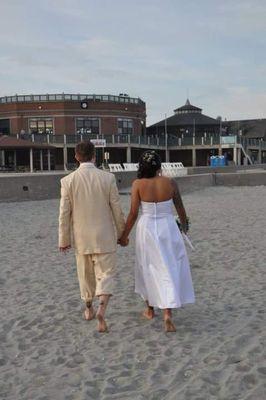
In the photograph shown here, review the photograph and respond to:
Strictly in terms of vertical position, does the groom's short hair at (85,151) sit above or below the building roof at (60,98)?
below

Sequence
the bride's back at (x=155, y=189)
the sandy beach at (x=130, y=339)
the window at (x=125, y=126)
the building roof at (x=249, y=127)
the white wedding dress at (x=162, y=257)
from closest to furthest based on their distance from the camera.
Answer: the sandy beach at (x=130, y=339)
the white wedding dress at (x=162, y=257)
the bride's back at (x=155, y=189)
the window at (x=125, y=126)
the building roof at (x=249, y=127)

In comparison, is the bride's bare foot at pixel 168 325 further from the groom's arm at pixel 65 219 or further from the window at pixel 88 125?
the window at pixel 88 125

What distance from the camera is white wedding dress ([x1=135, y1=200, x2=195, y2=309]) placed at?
17.1 feet

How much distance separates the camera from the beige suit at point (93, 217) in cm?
538

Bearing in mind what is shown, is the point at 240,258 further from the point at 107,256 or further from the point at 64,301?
the point at 107,256

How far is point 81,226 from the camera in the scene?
5.41 meters

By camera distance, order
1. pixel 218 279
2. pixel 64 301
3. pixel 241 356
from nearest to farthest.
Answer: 1. pixel 241 356
2. pixel 64 301
3. pixel 218 279

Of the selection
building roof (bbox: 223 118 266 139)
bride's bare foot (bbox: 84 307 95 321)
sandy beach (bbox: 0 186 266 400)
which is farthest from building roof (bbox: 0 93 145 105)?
bride's bare foot (bbox: 84 307 95 321)

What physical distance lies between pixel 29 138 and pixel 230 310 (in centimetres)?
5920

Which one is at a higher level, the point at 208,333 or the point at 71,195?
the point at 71,195

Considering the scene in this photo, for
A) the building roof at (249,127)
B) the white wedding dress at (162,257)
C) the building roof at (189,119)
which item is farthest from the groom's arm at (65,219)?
the building roof at (249,127)

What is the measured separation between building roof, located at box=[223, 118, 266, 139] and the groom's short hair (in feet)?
298

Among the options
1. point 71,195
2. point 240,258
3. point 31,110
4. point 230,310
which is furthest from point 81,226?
point 31,110

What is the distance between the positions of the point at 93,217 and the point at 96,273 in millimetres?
562
